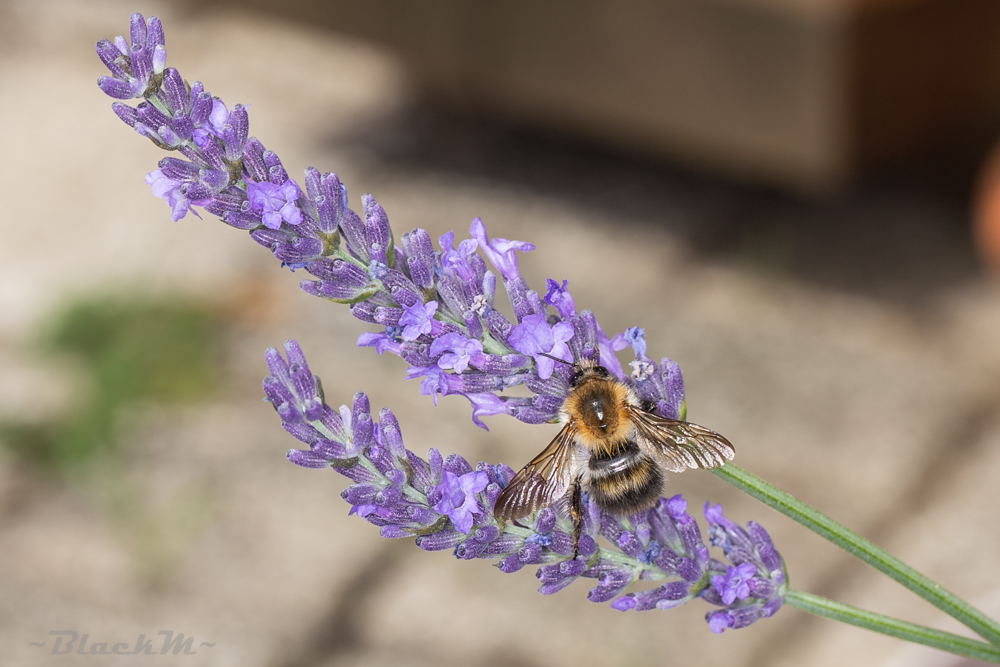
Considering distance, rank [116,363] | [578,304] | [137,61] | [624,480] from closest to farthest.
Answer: [137,61] < [624,480] < [116,363] < [578,304]

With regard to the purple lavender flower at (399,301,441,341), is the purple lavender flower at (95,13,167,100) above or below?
above

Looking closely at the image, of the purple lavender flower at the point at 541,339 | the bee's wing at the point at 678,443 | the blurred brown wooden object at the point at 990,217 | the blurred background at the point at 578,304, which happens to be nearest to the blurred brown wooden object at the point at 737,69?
the blurred background at the point at 578,304

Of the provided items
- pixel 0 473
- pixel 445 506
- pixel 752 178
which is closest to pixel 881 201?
pixel 752 178

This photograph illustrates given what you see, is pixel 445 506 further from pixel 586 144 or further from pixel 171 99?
pixel 586 144

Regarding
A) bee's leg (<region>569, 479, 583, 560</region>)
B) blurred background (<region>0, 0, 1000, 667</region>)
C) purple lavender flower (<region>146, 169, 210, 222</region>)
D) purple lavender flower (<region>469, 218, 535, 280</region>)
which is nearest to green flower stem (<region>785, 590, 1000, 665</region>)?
bee's leg (<region>569, 479, 583, 560</region>)

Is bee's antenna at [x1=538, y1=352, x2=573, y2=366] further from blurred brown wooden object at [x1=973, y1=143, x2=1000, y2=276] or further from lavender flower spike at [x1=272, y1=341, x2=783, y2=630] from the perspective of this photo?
blurred brown wooden object at [x1=973, y1=143, x2=1000, y2=276]

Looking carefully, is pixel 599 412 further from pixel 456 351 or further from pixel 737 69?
pixel 737 69

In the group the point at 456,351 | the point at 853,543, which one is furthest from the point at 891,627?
the point at 456,351
